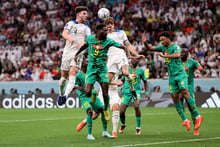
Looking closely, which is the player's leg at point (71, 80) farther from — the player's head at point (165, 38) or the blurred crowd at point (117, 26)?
the blurred crowd at point (117, 26)

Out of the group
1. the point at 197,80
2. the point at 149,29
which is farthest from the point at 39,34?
the point at 197,80

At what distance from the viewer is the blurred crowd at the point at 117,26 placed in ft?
92.8

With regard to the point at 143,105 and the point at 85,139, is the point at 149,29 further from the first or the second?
the point at 85,139

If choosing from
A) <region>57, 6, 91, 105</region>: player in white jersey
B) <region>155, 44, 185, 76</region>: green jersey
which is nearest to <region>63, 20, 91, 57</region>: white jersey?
<region>57, 6, 91, 105</region>: player in white jersey

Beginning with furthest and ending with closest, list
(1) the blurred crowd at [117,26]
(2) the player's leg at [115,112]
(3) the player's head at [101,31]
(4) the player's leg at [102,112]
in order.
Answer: (1) the blurred crowd at [117,26], (2) the player's leg at [115,112], (4) the player's leg at [102,112], (3) the player's head at [101,31]

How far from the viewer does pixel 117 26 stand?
32938mm

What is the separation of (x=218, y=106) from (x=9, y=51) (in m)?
15.1

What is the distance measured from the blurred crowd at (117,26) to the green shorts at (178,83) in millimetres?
14223

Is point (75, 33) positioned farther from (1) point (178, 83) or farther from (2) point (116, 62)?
(1) point (178, 83)

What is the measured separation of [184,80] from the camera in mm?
12359

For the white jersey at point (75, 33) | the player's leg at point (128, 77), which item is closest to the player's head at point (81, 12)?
the white jersey at point (75, 33)

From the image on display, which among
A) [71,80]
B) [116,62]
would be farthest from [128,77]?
[71,80]

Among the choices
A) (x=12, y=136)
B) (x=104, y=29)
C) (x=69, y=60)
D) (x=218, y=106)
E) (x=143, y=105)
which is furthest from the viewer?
(x=143, y=105)

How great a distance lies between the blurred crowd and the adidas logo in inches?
46.3
